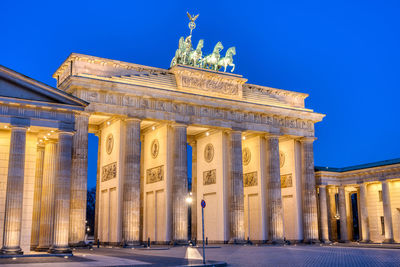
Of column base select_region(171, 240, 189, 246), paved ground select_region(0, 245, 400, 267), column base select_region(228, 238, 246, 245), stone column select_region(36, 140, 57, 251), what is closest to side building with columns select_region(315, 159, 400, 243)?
column base select_region(228, 238, 246, 245)

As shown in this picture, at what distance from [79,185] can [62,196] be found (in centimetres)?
1118

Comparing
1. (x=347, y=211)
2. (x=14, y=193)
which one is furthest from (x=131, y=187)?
(x=347, y=211)

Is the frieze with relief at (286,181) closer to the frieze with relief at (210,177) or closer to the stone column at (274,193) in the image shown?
the stone column at (274,193)

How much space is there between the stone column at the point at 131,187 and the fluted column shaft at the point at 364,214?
101ft

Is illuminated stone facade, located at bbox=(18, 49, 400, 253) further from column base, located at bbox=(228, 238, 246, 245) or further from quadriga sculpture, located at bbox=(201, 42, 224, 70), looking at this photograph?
quadriga sculpture, located at bbox=(201, 42, 224, 70)

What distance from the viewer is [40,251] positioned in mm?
32219

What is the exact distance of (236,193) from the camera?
49.9 metres

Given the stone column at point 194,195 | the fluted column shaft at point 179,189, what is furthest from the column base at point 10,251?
the stone column at point 194,195

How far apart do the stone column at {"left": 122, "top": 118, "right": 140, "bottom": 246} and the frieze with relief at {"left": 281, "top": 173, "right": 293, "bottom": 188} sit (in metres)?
21.6

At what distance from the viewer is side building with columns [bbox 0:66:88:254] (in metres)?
29.0

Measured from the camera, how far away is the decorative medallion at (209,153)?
53778 mm

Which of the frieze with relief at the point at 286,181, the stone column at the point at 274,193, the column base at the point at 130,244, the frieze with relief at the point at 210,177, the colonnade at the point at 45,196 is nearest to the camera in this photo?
the colonnade at the point at 45,196

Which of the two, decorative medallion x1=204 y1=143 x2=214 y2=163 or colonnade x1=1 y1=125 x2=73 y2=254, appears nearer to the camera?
colonnade x1=1 y1=125 x2=73 y2=254

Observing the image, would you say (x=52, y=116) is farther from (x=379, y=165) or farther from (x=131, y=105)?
(x=379, y=165)
